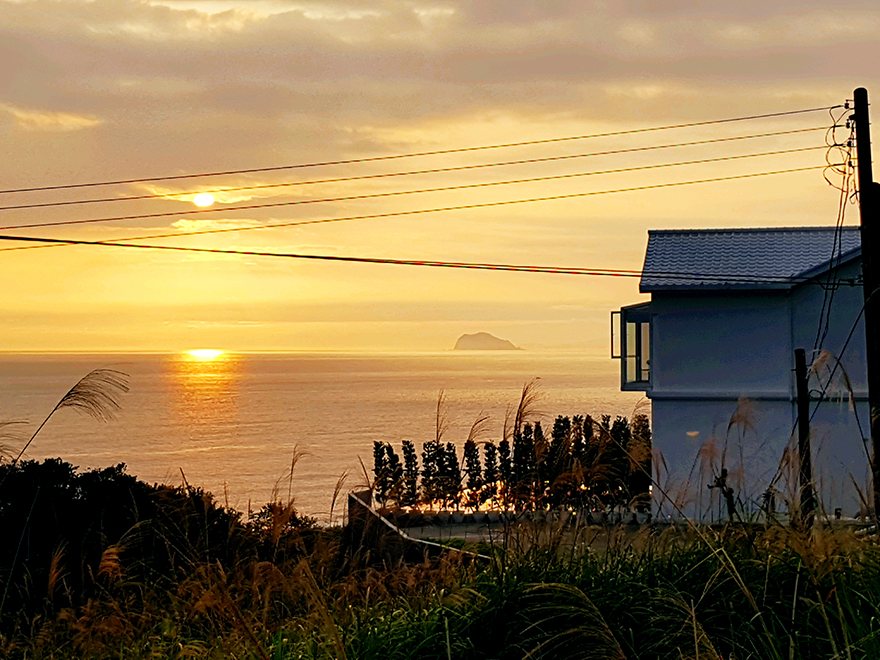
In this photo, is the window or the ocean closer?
the window

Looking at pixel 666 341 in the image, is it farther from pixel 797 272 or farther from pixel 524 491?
pixel 524 491

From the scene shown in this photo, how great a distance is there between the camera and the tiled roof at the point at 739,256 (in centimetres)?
2167

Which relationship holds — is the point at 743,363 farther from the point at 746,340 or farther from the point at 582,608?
the point at 582,608

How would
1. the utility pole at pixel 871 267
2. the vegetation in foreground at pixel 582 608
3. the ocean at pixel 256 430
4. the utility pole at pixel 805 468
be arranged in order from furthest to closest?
the ocean at pixel 256 430 → the utility pole at pixel 871 267 → the utility pole at pixel 805 468 → the vegetation in foreground at pixel 582 608

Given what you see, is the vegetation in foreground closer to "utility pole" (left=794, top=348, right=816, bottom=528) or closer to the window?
"utility pole" (left=794, top=348, right=816, bottom=528)

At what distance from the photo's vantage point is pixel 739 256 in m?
23.0

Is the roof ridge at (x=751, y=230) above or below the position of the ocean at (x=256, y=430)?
above

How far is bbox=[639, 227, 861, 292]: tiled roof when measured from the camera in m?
21.7

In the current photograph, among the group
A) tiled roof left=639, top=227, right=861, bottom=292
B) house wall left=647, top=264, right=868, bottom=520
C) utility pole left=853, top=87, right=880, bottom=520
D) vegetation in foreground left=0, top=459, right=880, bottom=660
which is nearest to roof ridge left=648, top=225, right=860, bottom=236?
tiled roof left=639, top=227, right=861, bottom=292

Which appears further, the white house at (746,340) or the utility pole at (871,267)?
the white house at (746,340)

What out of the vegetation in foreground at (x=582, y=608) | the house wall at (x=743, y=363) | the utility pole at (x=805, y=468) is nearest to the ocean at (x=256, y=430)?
the vegetation in foreground at (x=582, y=608)

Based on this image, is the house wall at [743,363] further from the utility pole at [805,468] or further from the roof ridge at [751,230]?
the utility pole at [805,468]

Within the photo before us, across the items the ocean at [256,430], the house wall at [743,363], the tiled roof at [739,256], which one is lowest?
the ocean at [256,430]

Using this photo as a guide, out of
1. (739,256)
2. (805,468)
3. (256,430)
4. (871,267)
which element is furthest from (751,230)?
(256,430)
